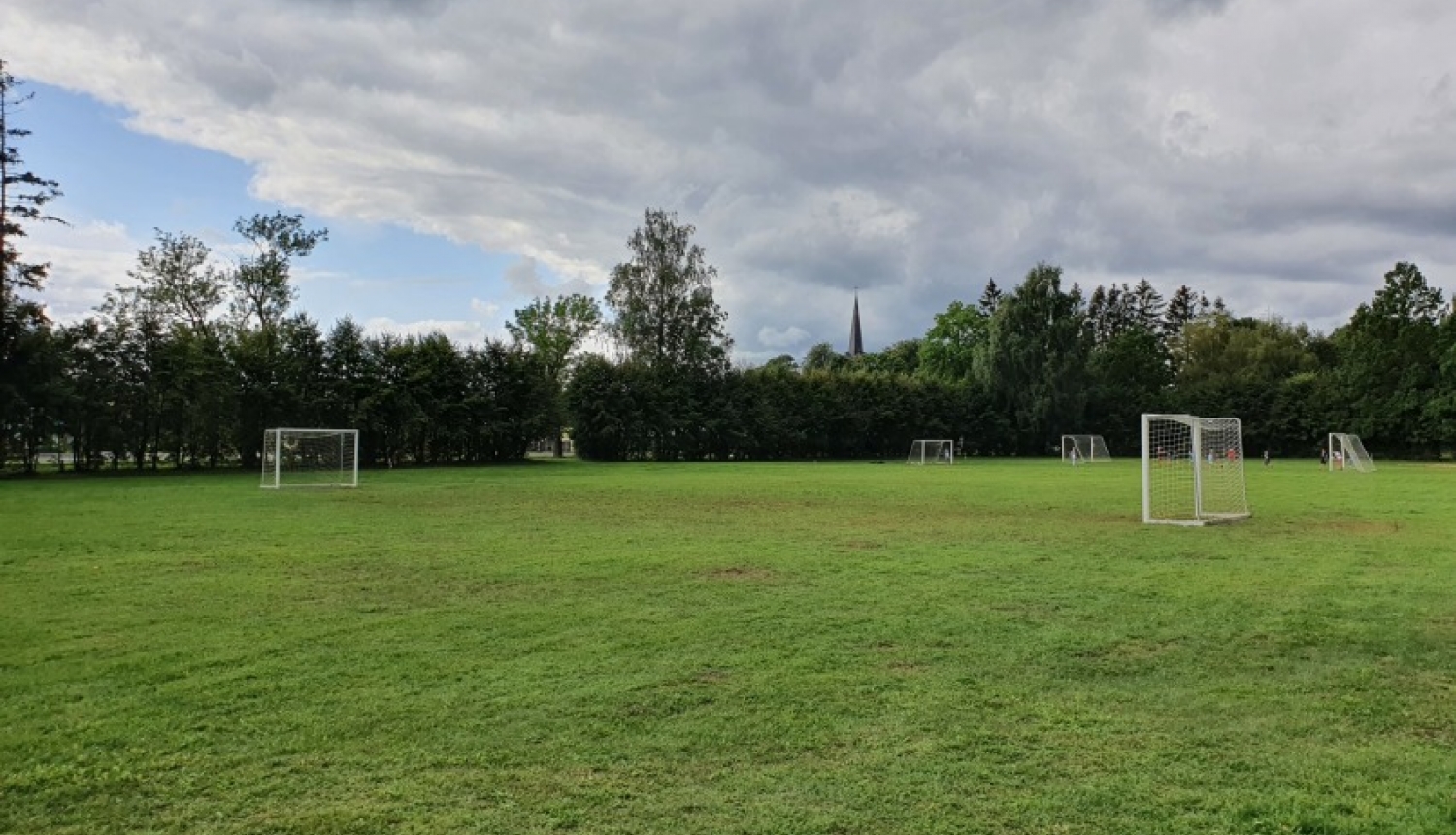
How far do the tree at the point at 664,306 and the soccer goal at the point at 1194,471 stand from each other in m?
36.7

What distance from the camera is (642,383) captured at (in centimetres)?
5550

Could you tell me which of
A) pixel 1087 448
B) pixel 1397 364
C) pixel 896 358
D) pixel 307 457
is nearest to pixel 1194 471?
pixel 307 457

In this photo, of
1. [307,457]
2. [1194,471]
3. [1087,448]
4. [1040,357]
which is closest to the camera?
[1194,471]

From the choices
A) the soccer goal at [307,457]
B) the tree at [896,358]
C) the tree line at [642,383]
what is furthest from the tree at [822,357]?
the soccer goal at [307,457]

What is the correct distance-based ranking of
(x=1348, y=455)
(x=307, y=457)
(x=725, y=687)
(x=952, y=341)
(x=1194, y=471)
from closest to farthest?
(x=725, y=687) < (x=1194, y=471) < (x=307, y=457) < (x=1348, y=455) < (x=952, y=341)

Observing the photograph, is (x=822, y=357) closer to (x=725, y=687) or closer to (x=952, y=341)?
(x=952, y=341)

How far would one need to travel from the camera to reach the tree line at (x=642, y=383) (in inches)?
1451

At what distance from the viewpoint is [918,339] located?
10650cm

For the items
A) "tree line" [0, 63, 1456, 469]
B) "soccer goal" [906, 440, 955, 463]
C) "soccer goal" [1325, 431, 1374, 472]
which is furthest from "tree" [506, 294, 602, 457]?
"soccer goal" [1325, 431, 1374, 472]

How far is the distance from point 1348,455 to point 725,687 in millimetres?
51747

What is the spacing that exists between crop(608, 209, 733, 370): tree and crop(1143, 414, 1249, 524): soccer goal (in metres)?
36.7

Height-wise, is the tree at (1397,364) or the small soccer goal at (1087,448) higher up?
the tree at (1397,364)

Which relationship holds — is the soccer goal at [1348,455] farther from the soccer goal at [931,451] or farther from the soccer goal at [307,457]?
the soccer goal at [307,457]

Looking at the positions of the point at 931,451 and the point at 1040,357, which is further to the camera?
the point at 1040,357
